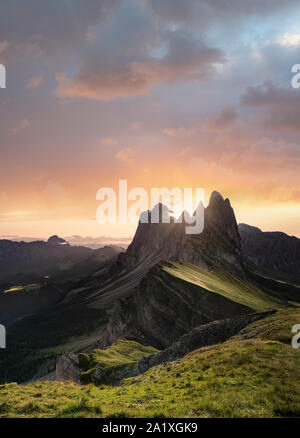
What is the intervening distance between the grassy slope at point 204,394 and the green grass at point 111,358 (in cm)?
1529

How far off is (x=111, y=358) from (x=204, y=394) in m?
33.7

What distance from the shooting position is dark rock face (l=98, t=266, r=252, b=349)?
97.1 meters

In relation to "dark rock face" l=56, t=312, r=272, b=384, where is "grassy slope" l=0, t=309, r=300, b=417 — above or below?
above

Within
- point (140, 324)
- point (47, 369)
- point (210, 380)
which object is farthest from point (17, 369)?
point (210, 380)

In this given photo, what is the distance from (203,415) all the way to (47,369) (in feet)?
543

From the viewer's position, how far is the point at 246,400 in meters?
16.5

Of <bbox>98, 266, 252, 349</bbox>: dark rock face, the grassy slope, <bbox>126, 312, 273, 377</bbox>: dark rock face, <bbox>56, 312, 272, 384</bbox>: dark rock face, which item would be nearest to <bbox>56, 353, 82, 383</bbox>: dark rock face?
<bbox>56, 312, 272, 384</bbox>: dark rock face

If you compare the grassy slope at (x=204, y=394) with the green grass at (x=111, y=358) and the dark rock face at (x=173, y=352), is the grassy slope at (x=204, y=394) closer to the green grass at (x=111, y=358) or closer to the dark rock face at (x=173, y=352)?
the dark rock face at (x=173, y=352)

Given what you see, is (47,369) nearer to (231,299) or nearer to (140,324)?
(140,324)

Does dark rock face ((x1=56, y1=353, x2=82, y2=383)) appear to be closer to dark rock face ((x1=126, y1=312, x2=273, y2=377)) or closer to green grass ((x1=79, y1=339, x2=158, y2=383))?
green grass ((x1=79, y1=339, x2=158, y2=383))

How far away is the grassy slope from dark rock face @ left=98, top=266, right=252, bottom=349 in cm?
7199

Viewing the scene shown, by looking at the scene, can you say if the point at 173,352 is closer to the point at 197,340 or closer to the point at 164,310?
the point at 197,340

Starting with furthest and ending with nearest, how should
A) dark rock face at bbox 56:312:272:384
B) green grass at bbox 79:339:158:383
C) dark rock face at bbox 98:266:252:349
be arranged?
dark rock face at bbox 98:266:252:349, green grass at bbox 79:339:158:383, dark rock face at bbox 56:312:272:384

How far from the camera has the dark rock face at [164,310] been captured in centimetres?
9712
